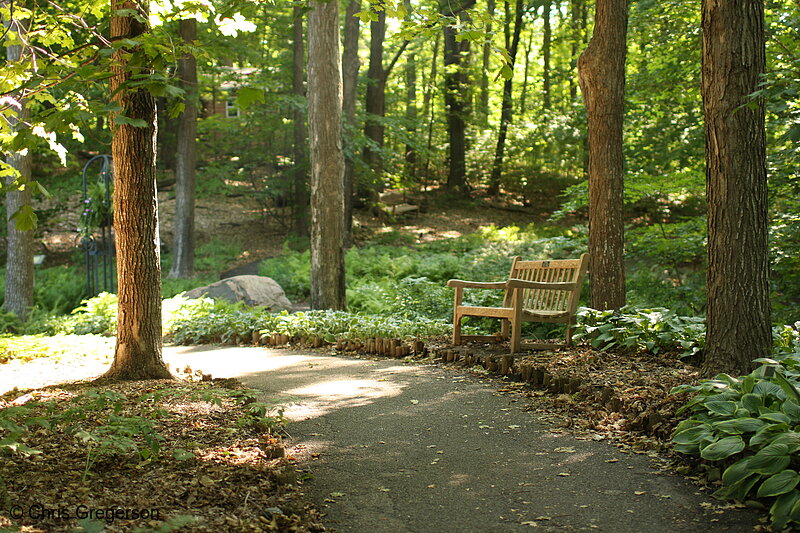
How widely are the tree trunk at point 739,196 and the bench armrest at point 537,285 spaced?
2.05 m

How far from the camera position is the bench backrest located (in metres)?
6.67

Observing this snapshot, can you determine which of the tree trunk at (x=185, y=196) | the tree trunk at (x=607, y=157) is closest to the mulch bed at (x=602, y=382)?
the tree trunk at (x=607, y=157)

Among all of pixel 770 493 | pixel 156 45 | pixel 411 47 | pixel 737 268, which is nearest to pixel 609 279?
pixel 737 268

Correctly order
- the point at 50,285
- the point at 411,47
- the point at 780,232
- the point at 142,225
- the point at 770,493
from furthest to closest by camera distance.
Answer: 1. the point at 411,47
2. the point at 50,285
3. the point at 780,232
4. the point at 142,225
5. the point at 770,493

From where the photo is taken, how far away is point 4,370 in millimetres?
6695

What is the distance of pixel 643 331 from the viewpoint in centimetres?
594

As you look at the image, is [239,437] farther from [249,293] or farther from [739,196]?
[249,293]

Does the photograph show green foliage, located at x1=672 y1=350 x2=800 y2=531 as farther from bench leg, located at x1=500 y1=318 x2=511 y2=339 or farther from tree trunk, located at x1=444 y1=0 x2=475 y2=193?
tree trunk, located at x1=444 y1=0 x2=475 y2=193

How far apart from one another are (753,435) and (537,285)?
331 cm

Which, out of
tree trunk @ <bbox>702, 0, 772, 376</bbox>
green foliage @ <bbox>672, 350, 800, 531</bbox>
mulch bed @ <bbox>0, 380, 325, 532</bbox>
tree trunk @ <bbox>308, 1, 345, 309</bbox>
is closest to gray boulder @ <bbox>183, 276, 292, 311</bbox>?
tree trunk @ <bbox>308, 1, 345, 309</bbox>

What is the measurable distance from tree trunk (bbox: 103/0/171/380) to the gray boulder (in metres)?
5.55

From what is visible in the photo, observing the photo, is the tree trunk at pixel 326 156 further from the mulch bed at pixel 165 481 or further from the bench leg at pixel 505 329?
the mulch bed at pixel 165 481

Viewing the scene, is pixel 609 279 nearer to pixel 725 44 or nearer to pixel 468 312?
pixel 468 312

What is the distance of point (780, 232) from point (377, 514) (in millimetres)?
6921
